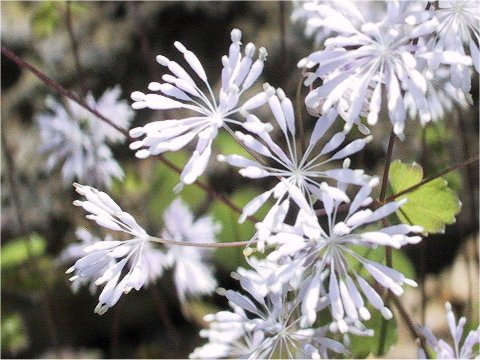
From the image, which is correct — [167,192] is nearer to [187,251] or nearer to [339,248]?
[187,251]

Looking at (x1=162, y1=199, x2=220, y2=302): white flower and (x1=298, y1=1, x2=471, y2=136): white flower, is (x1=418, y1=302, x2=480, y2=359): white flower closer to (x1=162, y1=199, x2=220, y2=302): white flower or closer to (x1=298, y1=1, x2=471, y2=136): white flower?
(x1=298, y1=1, x2=471, y2=136): white flower

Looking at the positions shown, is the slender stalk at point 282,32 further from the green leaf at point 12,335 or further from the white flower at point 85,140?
the green leaf at point 12,335

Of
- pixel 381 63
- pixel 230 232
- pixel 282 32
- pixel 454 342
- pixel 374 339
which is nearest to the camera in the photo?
pixel 381 63

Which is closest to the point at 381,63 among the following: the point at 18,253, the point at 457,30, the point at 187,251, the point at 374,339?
the point at 457,30

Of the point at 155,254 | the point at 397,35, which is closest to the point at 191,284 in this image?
the point at 155,254

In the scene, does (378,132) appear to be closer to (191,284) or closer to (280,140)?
(280,140)

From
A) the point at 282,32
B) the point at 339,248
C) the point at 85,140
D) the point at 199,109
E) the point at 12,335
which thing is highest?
the point at 282,32
